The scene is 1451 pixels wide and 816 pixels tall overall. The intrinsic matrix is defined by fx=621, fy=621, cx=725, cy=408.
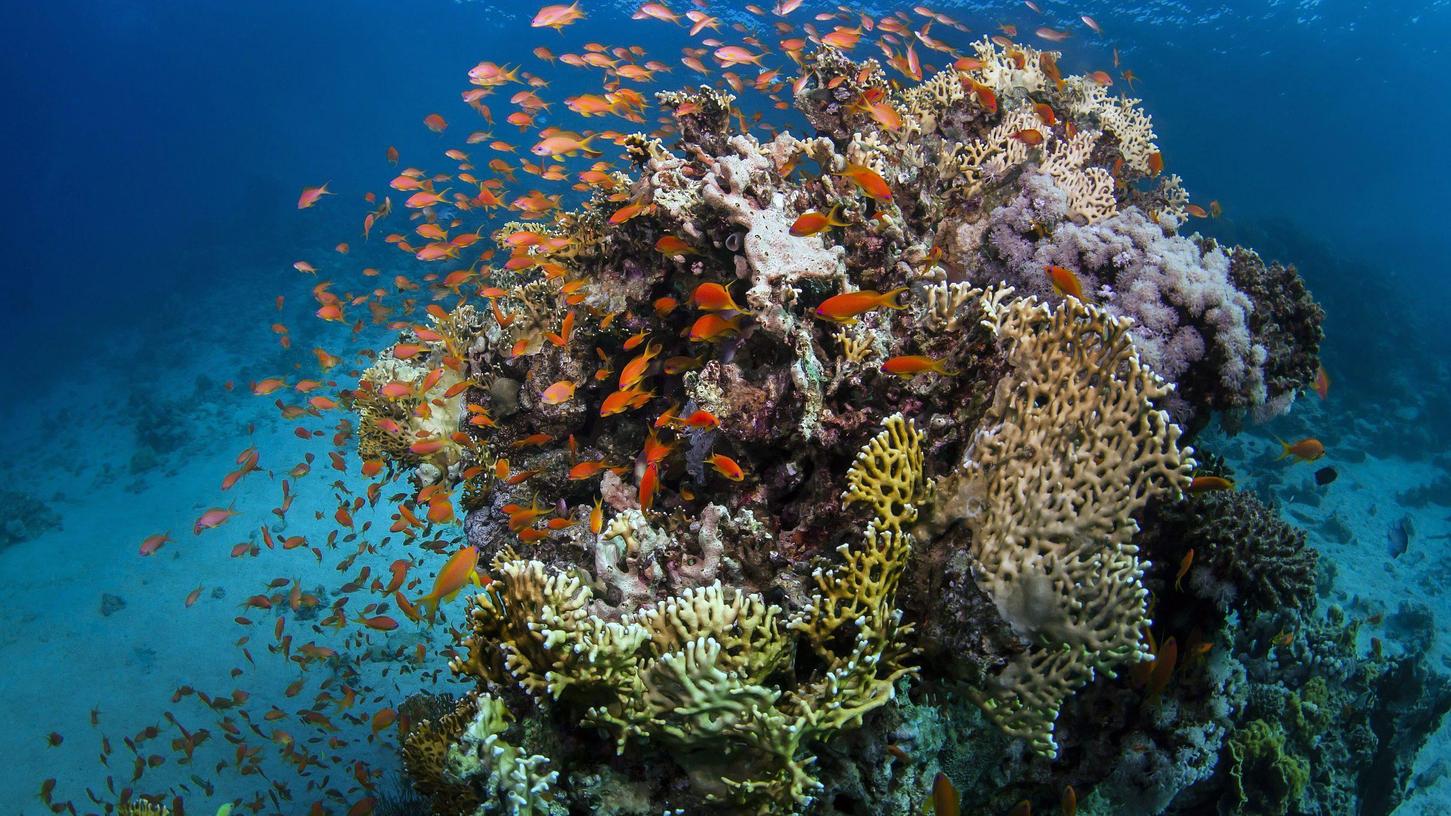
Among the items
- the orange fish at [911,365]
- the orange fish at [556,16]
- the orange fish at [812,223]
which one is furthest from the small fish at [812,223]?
the orange fish at [556,16]

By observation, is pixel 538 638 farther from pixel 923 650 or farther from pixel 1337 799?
pixel 1337 799

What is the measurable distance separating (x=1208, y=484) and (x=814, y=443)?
2.50m

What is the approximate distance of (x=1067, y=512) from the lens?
3027mm

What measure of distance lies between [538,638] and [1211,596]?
13.6 feet

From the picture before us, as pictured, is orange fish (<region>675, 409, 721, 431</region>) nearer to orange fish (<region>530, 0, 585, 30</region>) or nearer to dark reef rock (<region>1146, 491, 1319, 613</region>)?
dark reef rock (<region>1146, 491, 1319, 613</region>)

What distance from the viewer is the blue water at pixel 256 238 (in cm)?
1252

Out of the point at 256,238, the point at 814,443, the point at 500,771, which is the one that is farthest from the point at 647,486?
the point at 256,238

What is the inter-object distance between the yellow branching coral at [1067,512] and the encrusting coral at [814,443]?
0.06 feet

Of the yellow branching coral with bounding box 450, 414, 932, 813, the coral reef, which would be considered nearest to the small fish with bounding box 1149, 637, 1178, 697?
the coral reef

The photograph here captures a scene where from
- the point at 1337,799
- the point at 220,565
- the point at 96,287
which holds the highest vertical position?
the point at 96,287

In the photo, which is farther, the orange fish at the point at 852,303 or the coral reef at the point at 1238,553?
the coral reef at the point at 1238,553

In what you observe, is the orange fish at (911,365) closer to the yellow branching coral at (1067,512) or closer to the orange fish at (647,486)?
the yellow branching coral at (1067,512)

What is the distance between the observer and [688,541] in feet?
14.3

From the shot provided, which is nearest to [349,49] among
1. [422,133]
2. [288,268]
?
[422,133]
